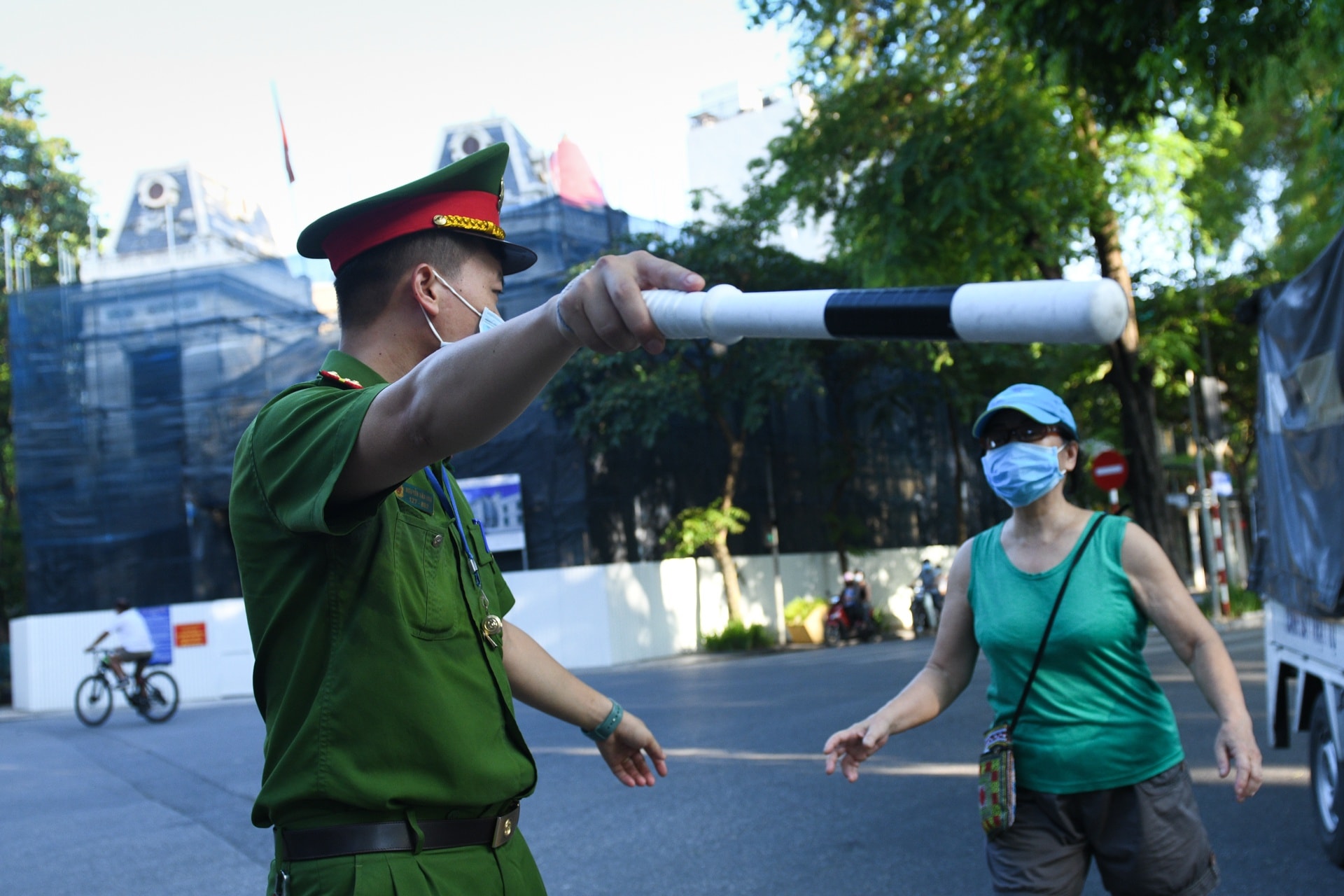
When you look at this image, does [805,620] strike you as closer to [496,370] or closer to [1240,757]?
[1240,757]

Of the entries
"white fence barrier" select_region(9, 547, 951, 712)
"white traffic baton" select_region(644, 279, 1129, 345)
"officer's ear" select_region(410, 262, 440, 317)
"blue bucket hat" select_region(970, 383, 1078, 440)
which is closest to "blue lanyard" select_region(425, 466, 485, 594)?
"officer's ear" select_region(410, 262, 440, 317)

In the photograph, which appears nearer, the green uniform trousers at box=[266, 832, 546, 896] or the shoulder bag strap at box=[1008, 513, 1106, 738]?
the green uniform trousers at box=[266, 832, 546, 896]

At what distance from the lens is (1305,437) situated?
18.7ft

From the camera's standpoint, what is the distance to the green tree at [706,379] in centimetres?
2528

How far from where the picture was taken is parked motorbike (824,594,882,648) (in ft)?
87.4

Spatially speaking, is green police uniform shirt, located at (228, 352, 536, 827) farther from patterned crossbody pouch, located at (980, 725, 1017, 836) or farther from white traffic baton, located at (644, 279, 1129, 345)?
patterned crossbody pouch, located at (980, 725, 1017, 836)

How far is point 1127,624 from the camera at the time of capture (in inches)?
129

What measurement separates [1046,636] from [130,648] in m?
16.1

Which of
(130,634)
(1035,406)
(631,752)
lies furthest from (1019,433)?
(130,634)

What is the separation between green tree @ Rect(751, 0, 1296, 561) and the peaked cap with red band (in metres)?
15.9

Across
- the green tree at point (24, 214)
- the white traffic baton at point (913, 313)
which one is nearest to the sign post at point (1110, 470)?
the white traffic baton at point (913, 313)

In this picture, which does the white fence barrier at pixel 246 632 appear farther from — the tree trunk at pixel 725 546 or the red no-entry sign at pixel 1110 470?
the red no-entry sign at pixel 1110 470

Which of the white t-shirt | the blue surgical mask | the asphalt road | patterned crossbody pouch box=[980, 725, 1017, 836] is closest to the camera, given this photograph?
patterned crossbody pouch box=[980, 725, 1017, 836]

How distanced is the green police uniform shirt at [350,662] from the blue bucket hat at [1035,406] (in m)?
2.02
